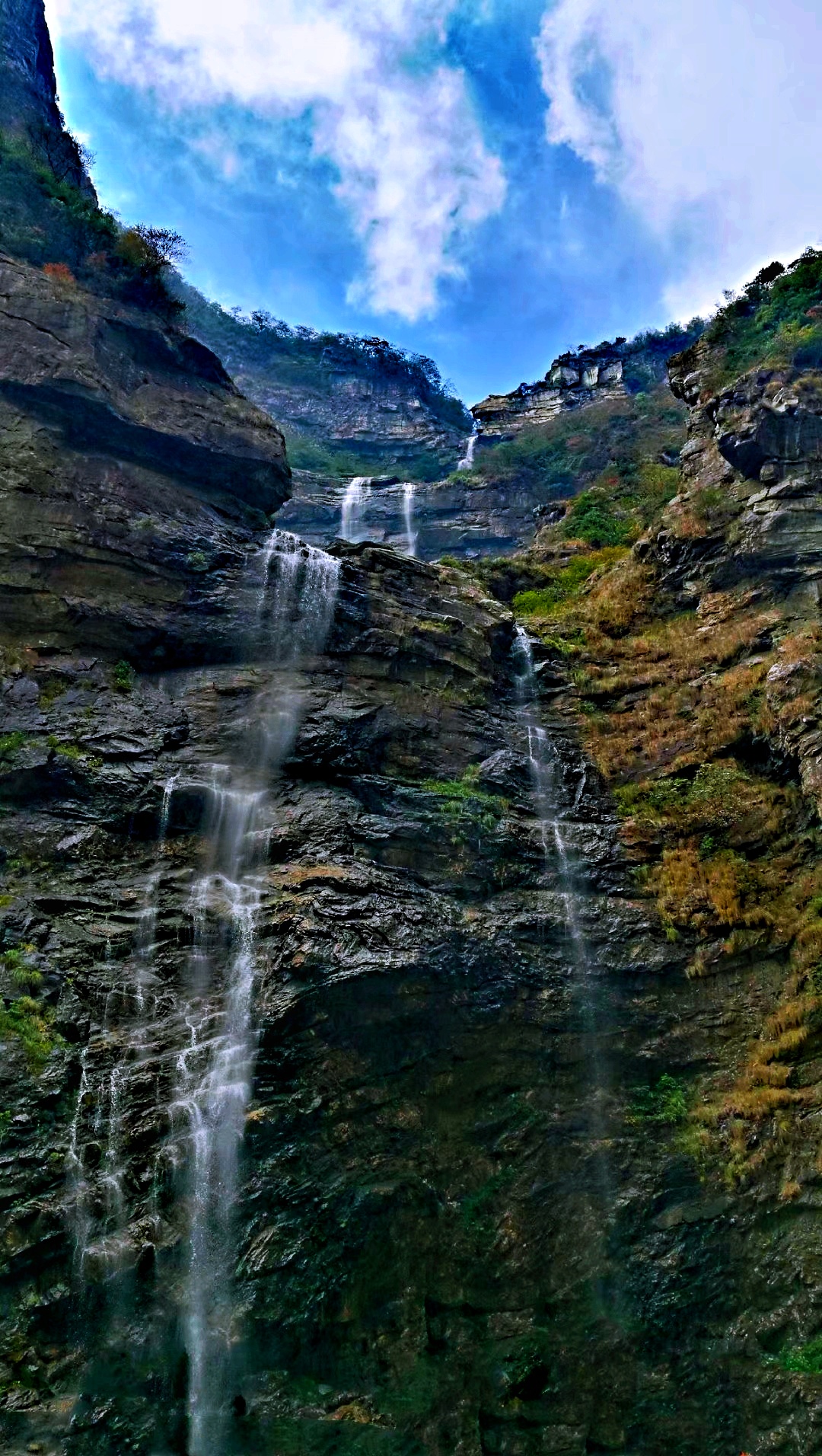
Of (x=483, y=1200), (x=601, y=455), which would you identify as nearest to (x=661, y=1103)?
(x=483, y=1200)

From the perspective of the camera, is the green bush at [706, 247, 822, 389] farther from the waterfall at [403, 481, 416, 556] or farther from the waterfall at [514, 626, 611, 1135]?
the waterfall at [403, 481, 416, 556]

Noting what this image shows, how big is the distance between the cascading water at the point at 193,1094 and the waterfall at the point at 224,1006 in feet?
0.06

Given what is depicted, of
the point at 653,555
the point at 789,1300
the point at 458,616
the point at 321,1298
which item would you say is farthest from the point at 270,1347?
the point at 653,555

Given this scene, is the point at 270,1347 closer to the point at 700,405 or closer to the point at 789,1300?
the point at 789,1300

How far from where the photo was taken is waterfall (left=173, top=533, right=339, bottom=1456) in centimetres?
1100

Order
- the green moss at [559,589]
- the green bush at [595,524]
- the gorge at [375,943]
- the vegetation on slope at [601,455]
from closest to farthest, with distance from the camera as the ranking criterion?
the gorge at [375,943] → the green moss at [559,589] → the green bush at [595,524] → the vegetation on slope at [601,455]

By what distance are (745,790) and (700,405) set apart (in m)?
14.0

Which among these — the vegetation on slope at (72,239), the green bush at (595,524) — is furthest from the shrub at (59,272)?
the green bush at (595,524)

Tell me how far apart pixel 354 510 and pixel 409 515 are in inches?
121

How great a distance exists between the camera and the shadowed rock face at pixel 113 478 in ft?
61.3

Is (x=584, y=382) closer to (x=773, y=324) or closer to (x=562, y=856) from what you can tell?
(x=773, y=324)

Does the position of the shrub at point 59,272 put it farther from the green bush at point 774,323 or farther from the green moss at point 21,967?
the green bush at point 774,323

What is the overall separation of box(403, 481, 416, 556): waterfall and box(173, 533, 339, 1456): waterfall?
25.5 m

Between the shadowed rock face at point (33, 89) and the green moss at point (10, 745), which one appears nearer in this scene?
the green moss at point (10, 745)
